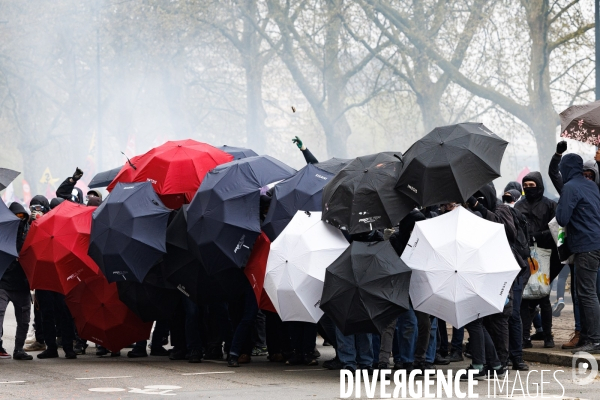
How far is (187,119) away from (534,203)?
33.3 metres

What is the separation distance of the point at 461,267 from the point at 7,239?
505cm

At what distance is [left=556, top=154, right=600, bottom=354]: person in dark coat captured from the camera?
1006 cm

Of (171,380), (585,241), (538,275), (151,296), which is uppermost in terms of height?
(585,241)

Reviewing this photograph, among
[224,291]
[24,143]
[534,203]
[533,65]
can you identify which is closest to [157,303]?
[224,291]

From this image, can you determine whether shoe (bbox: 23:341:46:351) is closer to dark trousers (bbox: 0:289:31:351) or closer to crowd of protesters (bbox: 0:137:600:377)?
crowd of protesters (bbox: 0:137:600:377)

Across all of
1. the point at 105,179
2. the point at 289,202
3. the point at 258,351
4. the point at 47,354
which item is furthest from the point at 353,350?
the point at 105,179

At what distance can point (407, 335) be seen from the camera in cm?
A: 952

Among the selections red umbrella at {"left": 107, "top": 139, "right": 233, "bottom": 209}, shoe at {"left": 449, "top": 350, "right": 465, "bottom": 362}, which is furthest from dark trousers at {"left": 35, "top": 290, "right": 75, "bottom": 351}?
shoe at {"left": 449, "top": 350, "right": 465, "bottom": 362}

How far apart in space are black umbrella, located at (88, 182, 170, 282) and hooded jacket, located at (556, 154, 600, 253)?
13.4ft

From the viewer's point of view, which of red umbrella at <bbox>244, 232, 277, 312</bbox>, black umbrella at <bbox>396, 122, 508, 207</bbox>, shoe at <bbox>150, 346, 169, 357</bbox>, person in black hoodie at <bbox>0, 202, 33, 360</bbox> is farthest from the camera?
shoe at <bbox>150, 346, 169, 357</bbox>

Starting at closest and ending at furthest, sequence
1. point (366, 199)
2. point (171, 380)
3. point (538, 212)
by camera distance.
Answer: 1. point (366, 199)
2. point (171, 380)
3. point (538, 212)

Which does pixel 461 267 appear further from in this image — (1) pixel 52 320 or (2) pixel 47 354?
(2) pixel 47 354

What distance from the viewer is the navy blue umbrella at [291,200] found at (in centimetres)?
994

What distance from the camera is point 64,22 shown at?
139 ft
